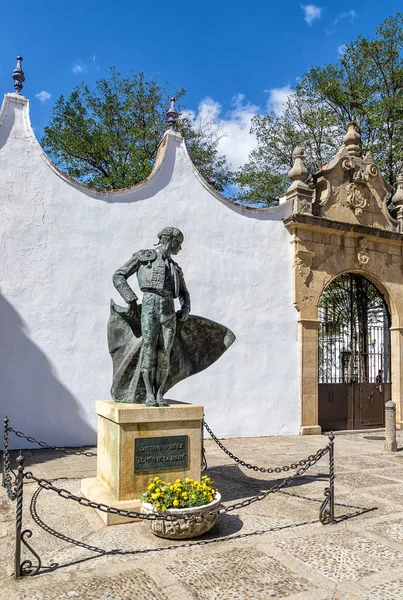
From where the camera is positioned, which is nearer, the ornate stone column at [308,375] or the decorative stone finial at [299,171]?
the ornate stone column at [308,375]

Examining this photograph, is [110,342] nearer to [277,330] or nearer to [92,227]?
[92,227]

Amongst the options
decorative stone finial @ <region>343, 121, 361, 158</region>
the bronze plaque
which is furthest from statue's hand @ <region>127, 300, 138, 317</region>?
decorative stone finial @ <region>343, 121, 361, 158</region>

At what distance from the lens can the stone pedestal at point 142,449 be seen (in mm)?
5094

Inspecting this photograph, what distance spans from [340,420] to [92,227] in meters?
7.11

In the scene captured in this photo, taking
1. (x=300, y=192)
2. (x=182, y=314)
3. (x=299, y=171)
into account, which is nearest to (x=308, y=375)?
(x=300, y=192)

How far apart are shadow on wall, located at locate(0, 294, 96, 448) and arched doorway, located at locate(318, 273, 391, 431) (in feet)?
18.8

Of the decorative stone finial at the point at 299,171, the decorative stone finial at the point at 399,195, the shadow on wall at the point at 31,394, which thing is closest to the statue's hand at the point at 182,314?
the shadow on wall at the point at 31,394

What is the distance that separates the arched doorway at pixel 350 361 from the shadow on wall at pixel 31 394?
5.72 m

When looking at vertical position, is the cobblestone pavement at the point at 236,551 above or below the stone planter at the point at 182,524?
below

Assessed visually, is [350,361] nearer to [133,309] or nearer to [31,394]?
[31,394]

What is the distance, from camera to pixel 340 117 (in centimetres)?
2088

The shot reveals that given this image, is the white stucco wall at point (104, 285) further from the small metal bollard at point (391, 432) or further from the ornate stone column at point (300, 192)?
the small metal bollard at point (391, 432)

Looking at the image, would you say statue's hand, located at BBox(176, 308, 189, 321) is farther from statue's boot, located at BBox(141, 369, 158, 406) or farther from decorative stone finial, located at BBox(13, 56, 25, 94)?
decorative stone finial, located at BBox(13, 56, 25, 94)

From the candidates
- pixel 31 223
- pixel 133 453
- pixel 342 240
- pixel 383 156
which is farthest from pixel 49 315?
pixel 383 156
